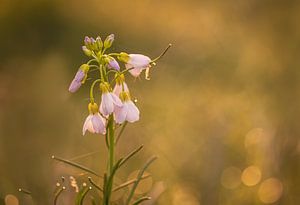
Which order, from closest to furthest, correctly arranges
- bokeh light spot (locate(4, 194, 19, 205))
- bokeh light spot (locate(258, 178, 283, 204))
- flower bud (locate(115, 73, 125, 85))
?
1. flower bud (locate(115, 73, 125, 85))
2. bokeh light spot (locate(4, 194, 19, 205))
3. bokeh light spot (locate(258, 178, 283, 204))

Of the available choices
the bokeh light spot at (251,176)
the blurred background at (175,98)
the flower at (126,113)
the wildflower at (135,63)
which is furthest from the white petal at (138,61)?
the bokeh light spot at (251,176)

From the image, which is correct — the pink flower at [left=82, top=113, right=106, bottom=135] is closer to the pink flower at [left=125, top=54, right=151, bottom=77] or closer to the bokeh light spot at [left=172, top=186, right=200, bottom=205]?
the pink flower at [left=125, top=54, right=151, bottom=77]

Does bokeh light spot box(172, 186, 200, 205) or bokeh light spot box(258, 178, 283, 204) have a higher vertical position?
bokeh light spot box(258, 178, 283, 204)

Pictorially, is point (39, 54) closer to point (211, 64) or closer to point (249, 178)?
point (211, 64)

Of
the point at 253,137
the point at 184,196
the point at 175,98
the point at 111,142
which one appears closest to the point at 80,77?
the point at 111,142

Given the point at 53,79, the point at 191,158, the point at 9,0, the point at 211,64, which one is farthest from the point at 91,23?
the point at 191,158

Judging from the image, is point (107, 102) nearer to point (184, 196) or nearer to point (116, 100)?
point (116, 100)

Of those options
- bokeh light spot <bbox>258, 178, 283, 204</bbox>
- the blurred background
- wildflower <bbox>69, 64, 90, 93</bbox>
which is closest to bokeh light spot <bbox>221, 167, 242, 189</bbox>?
the blurred background
